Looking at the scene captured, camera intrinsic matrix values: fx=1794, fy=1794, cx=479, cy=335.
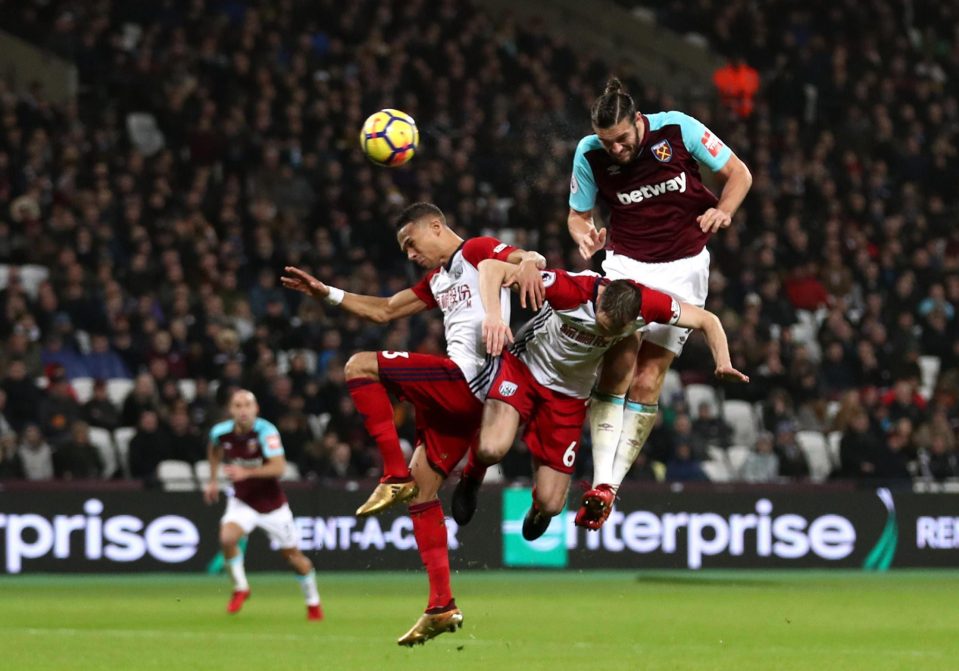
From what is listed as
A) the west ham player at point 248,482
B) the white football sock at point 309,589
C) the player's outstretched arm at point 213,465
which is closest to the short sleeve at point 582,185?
the white football sock at point 309,589

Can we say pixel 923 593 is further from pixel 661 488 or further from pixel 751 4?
pixel 751 4

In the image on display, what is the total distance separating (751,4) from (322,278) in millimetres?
12066

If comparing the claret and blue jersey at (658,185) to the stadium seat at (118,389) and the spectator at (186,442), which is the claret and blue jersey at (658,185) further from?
the stadium seat at (118,389)

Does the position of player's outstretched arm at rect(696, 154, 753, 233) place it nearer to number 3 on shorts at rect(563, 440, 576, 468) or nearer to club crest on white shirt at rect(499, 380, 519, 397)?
club crest on white shirt at rect(499, 380, 519, 397)

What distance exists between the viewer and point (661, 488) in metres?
20.3

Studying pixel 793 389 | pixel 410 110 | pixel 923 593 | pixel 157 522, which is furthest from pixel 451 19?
pixel 923 593

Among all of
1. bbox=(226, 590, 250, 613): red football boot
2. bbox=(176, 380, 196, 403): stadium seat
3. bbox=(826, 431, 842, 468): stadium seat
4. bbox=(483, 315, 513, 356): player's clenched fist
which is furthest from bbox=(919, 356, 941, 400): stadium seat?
bbox=(483, 315, 513, 356): player's clenched fist

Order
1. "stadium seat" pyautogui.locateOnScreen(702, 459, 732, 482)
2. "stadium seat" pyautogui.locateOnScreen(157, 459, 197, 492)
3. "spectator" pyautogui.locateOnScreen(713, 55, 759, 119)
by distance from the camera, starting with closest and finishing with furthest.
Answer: "stadium seat" pyautogui.locateOnScreen(157, 459, 197, 492)
"stadium seat" pyautogui.locateOnScreen(702, 459, 732, 482)
"spectator" pyautogui.locateOnScreen(713, 55, 759, 119)

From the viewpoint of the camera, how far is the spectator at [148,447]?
18.7 metres

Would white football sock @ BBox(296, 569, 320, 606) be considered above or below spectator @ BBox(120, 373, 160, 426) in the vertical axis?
below

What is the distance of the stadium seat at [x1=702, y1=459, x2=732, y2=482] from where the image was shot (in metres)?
21.1

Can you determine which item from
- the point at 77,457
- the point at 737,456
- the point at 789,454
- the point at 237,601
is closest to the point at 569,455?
the point at 237,601

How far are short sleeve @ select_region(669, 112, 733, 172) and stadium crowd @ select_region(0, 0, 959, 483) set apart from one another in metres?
9.81

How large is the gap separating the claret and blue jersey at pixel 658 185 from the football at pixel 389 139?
3.23 ft
